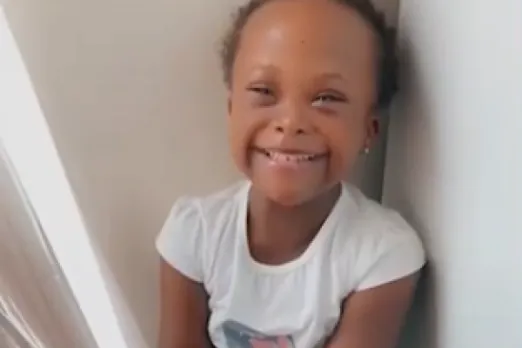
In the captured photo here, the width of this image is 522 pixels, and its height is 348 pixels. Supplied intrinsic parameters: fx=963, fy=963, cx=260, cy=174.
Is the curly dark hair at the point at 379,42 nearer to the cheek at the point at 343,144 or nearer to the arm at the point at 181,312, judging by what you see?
the cheek at the point at 343,144

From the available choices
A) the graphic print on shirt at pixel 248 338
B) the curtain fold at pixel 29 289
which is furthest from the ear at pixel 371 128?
the curtain fold at pixel 29 289

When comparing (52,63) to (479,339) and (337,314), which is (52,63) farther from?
(479,339)

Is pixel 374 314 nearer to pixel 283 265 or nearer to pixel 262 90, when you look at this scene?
pixel 283 265

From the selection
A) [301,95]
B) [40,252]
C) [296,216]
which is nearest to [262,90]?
[301,95]

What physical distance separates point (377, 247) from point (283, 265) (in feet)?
0.31

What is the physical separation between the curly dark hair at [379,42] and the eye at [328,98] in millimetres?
61

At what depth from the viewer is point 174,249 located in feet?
3.11

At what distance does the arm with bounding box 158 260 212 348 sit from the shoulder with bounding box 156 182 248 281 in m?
0.01

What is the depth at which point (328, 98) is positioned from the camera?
85 cm

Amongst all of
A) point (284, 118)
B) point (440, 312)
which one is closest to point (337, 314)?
point (440, 312)

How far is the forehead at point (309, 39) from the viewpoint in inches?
33.0

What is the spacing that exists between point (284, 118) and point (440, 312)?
0.23 metres

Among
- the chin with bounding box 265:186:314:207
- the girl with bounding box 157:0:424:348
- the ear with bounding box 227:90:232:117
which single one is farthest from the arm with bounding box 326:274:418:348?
the ear with bounding box 227:90:232:117

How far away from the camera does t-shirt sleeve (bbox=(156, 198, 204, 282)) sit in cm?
94
